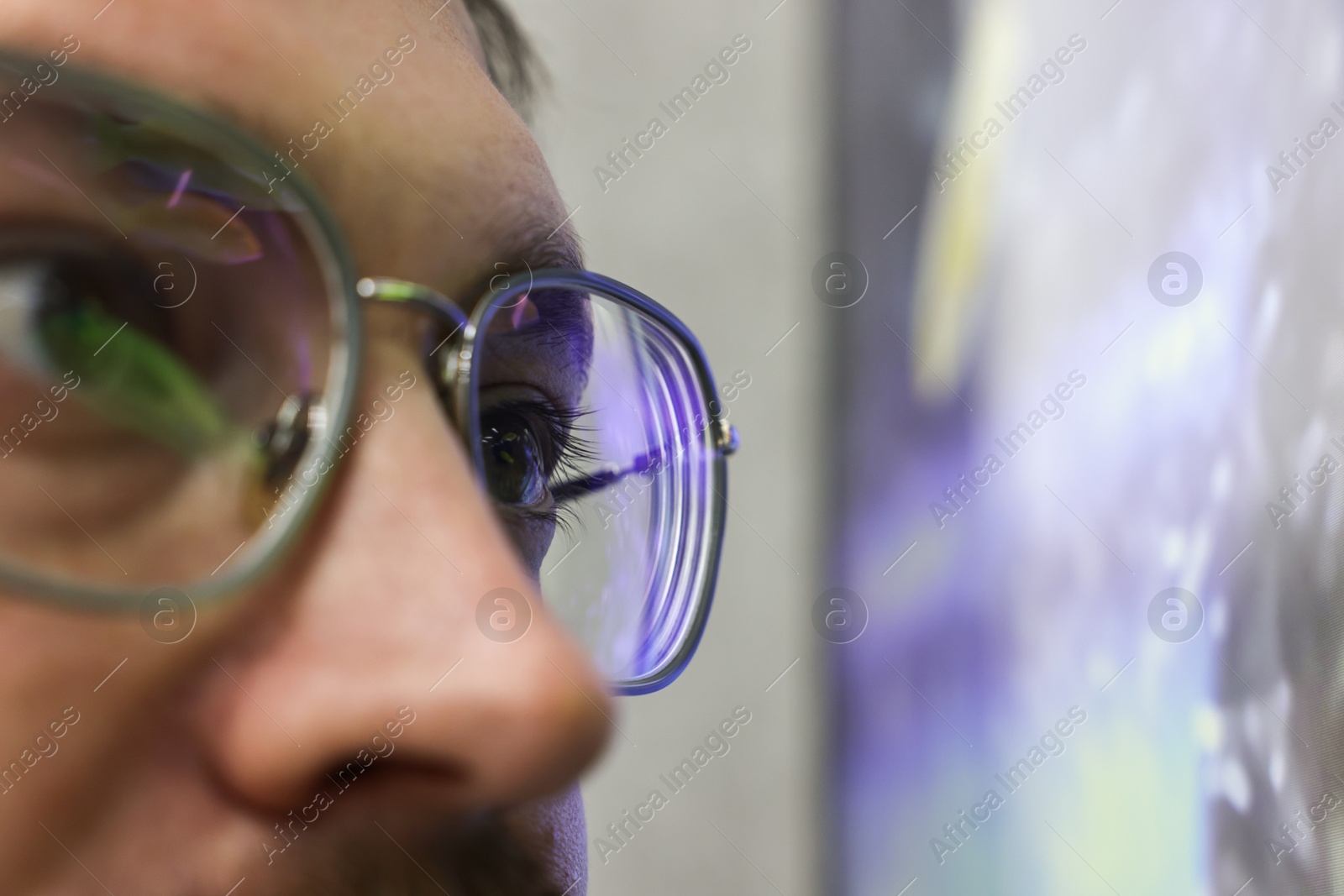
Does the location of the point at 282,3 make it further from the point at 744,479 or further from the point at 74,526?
the point at 744,479

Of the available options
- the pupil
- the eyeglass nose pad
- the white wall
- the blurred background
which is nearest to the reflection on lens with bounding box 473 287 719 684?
the pupil

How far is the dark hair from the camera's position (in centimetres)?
52

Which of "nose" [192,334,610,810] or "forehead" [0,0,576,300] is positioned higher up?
"forehead" [0,0,576,300]

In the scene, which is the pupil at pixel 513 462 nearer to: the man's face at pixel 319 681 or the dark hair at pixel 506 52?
the man's face at pixel 319 681

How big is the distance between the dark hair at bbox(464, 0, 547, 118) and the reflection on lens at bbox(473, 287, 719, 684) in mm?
196

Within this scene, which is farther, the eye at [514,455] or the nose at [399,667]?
the eye at [514,455]

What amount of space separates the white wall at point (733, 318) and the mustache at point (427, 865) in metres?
0.63

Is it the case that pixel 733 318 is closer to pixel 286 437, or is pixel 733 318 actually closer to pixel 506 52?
pixel 506 52

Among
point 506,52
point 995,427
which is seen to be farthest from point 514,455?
point 995,427

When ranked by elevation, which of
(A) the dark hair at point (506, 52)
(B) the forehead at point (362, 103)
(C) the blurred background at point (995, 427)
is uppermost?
(A) the dark hair at point (506, 52)

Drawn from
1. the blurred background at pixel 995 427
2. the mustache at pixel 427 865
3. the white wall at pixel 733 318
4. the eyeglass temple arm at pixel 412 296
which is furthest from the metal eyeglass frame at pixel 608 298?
the white wall at pixel 733 318

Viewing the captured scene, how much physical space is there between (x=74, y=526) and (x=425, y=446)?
0.10m

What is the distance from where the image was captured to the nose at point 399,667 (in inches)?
9.1

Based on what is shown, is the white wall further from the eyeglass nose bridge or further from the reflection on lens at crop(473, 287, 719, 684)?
the eyeglass nose bridge
